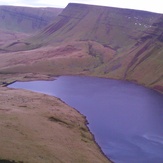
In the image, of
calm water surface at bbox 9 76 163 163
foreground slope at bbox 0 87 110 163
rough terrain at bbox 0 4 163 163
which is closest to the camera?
foreground slope at bbox 0 87 110 163

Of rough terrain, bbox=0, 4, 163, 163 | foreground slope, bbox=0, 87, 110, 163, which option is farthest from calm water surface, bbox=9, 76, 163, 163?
foreground slope, bbox=0, 87, 110, 163

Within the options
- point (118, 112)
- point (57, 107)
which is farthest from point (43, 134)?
point (118, 112)

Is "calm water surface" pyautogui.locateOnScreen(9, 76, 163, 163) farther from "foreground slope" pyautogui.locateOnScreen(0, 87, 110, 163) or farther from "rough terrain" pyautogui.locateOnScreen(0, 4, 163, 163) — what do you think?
"foreground slope" pyautogui.locateOnScreen(0, 87, 110, 163)

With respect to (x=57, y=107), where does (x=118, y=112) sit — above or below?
above

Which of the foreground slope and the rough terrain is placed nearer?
the foreground slope

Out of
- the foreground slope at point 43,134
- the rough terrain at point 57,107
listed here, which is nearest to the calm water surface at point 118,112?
the rough terrain at point 57,107

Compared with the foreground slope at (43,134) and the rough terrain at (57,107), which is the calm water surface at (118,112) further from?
the foreground slope at (43,134)

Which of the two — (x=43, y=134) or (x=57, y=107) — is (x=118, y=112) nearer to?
(x=57, y=107)

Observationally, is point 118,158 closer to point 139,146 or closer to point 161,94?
point 139,146

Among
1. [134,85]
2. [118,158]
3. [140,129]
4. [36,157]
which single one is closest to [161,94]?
[134,85]
